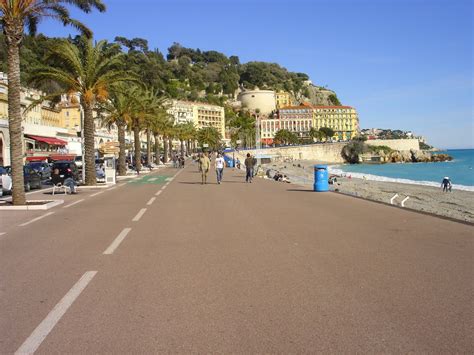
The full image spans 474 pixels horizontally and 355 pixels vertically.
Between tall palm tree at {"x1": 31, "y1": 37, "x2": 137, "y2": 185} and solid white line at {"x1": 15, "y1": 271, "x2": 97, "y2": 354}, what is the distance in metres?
21.8

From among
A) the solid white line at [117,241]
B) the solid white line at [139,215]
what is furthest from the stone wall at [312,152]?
the solid white line at [117,241]

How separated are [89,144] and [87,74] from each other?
3.72 meters

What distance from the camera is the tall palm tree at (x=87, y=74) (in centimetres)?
2709

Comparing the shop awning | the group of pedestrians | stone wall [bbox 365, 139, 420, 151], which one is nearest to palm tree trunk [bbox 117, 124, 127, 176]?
the group of pedestrians

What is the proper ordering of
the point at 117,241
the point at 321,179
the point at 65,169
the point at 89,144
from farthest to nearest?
the point at 65,169 → the point at 89,144 → the point at 321,179 → the point at 117,241

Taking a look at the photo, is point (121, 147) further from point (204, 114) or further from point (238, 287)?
point (204, 114)

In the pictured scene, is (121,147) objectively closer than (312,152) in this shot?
Yes

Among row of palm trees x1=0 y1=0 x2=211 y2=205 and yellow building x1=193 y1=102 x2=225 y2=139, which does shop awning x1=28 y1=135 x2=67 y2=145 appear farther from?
yellow building x1=193 y1=102 x2=225 y2=139

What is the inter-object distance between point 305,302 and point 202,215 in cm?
880

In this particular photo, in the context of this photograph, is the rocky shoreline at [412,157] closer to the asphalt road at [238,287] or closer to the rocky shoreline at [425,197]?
the rocky shoreline at [425,197]

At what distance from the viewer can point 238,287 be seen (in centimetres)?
643

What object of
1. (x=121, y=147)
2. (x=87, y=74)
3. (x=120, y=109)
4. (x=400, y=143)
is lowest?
(x=121, y=147)

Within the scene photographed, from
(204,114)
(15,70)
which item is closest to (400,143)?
(204,114)

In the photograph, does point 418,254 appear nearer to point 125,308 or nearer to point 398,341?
point 398,341
